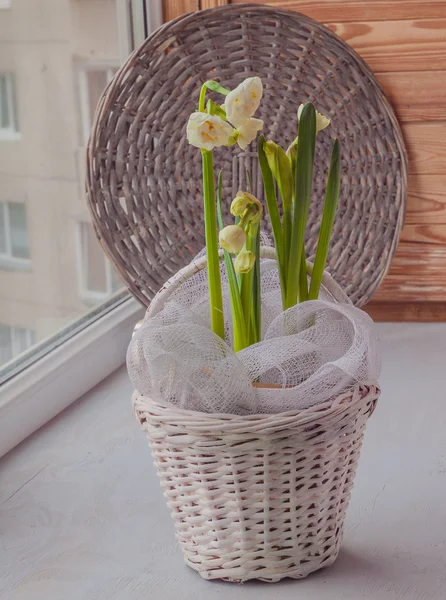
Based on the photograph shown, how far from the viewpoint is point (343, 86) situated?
1.32m

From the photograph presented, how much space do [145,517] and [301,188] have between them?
412mm

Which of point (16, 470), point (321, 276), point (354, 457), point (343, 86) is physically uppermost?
point (343, 86)

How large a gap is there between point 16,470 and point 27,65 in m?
0.57

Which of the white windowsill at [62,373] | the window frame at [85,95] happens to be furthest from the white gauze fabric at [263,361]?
the window frame at [85,95]

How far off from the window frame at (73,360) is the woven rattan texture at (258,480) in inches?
16.1

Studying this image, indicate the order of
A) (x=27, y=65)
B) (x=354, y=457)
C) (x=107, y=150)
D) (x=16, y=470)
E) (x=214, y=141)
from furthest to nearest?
1. (x=107, y=150)
2. (x=27, y=65)
3. (x=16, y=470)
4. (x=354, y=457)
5. (x=214, y=141)

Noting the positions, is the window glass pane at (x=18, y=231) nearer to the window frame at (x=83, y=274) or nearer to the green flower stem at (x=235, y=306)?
the window frame at (x=83, y=274)

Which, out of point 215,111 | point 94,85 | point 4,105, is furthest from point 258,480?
point 94,85

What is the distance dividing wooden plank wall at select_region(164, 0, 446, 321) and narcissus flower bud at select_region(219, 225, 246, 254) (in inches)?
31.7

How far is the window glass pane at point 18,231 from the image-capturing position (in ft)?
3.58

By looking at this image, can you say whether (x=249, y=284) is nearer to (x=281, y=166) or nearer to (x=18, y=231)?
(x=281, y=166)

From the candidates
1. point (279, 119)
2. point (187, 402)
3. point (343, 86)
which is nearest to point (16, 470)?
point (187, 402)

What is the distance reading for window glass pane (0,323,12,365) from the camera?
3.57 ft

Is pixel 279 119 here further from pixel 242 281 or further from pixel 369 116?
pixel 242 281
